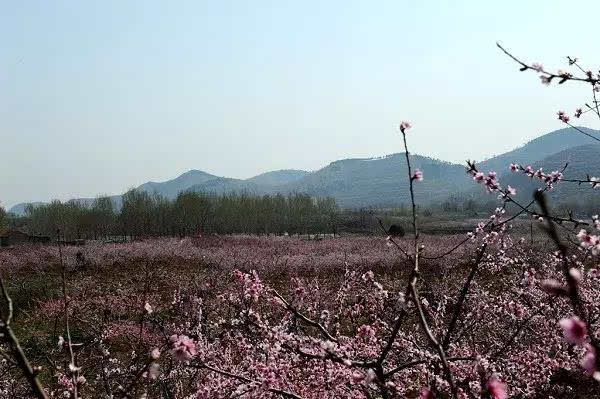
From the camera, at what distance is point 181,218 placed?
73188mm

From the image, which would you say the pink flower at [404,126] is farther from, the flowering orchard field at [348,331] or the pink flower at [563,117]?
the pink flower at [563,117]

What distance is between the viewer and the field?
11.8 ft

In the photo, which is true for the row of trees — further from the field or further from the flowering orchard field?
the flowering orchard field

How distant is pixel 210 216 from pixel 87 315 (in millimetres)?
63525

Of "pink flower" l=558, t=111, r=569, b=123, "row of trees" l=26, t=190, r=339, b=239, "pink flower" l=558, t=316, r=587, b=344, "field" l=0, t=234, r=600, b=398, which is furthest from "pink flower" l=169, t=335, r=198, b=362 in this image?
"row of trees" l=26, t=190, r=339, b=239

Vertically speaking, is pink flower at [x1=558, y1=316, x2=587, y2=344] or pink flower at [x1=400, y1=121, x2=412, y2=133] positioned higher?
pink flower at [x1=400, y1=121, x2=412, y2=133]

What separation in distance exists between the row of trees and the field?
145 feet

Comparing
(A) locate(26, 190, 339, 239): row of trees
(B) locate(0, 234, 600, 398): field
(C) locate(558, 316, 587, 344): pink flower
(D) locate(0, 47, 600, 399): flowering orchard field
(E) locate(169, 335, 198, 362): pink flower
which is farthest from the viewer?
(A) locate(26, 190, 339, 239): row of trees

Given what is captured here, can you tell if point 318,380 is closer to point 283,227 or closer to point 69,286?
point 69,286

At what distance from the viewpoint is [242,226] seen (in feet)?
267

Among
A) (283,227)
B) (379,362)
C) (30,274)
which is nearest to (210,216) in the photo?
(283,227)

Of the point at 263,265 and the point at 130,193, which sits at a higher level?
the point at 130,193

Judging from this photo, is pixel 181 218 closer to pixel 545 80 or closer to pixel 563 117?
pixel 563 117

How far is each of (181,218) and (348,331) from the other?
63161 millimetres
